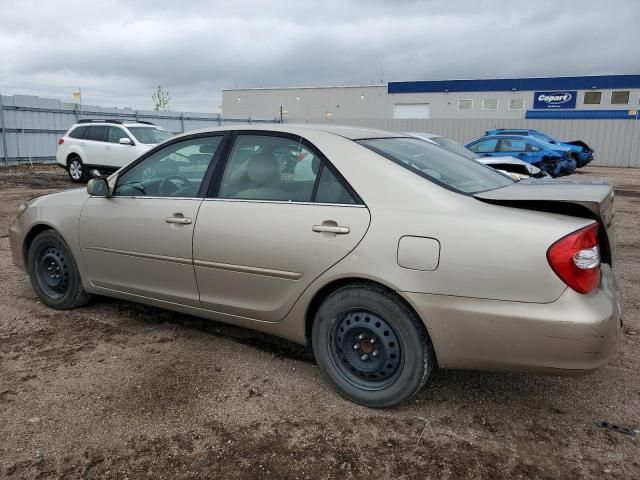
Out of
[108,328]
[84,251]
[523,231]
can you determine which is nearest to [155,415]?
[108,328]

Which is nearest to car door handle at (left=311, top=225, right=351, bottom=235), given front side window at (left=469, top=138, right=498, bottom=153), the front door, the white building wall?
the front door

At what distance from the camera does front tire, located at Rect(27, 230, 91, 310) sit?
170 inches

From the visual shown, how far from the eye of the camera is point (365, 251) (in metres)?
2.77

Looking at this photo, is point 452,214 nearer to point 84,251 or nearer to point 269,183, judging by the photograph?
point 269,183

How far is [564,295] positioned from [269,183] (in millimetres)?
1791

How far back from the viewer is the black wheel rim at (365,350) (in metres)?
2.83

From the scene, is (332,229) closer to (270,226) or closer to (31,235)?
(270,226)

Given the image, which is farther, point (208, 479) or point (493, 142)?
point (493, 142)

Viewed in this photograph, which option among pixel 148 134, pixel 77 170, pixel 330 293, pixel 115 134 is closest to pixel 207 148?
pixel 330 293

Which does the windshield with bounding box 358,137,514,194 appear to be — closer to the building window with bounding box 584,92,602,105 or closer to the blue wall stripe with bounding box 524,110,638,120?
the blue wall stripe with bounding box 524,110,638,120

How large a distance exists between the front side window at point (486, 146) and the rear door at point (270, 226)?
1390cm

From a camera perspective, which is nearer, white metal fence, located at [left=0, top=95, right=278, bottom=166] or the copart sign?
white metal fence, located at [left=0, top=95, right=278, bottom=166]

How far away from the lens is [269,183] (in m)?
3.32

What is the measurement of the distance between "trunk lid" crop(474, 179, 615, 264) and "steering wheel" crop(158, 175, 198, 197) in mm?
1884
